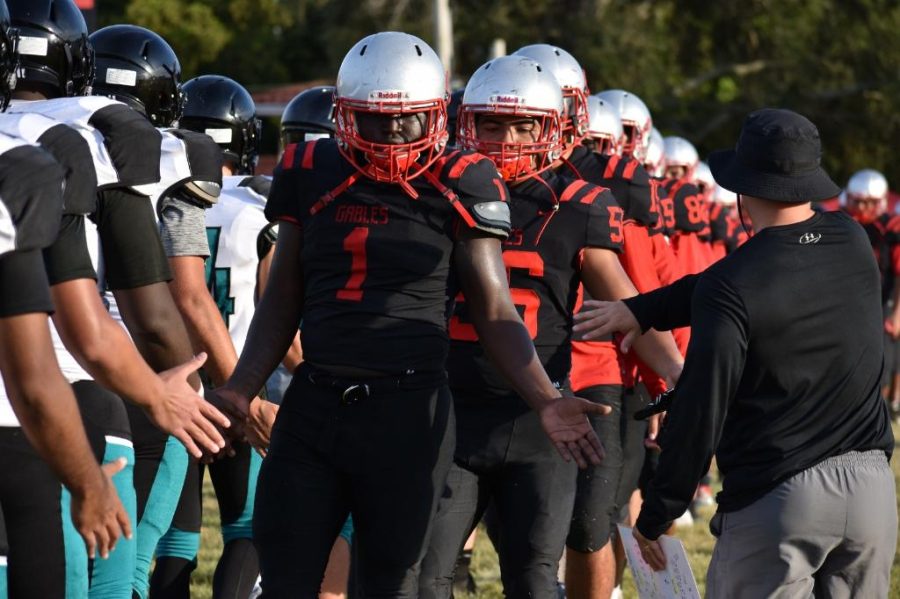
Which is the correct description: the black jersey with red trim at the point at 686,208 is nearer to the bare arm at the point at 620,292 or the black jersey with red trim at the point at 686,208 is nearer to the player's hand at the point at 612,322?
the bare arm at the point at 620,292

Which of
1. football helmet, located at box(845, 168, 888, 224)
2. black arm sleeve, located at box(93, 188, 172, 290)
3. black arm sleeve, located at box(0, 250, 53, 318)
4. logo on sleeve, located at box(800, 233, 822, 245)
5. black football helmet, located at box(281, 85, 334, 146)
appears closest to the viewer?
black arm sleeve, located at box(0, 250, 53, 318)

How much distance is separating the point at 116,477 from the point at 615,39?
23977 mm

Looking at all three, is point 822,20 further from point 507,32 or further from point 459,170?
point 459,170

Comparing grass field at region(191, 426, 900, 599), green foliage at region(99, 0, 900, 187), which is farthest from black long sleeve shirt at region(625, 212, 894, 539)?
green foliage at region(99, 0, 900, 187)

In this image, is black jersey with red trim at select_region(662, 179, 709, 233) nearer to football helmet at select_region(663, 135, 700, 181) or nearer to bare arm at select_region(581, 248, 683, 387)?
football helmet at select_region(663, 135, 700, 181)

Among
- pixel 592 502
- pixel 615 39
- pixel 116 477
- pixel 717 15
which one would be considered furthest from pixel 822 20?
pixel 116 477

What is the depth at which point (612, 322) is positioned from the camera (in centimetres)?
384

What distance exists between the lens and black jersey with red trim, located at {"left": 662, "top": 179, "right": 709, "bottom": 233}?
24.5 feet

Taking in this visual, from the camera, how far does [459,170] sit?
373cm

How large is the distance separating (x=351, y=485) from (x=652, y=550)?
79cm

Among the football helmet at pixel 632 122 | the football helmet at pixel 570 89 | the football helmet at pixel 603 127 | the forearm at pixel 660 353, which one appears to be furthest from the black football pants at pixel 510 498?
the football helmet at pixel 632 122

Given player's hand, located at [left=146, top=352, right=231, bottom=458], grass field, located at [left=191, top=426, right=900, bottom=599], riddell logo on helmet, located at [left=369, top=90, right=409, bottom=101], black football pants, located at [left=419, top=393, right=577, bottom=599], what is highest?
riddell logo on helmet, located at [left=369, top=90, right=409, bottom=101]

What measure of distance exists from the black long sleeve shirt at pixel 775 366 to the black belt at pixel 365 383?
63 centimetres

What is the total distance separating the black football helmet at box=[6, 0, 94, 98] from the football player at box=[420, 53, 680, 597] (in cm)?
145
